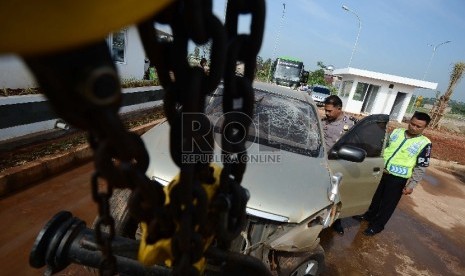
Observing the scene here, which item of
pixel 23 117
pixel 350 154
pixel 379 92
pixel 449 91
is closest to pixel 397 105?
pixel 379 92

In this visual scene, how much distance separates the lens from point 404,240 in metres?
5.25

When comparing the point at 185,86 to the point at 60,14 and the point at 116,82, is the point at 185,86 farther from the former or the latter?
the point at 60,14

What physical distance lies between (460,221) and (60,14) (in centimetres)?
850

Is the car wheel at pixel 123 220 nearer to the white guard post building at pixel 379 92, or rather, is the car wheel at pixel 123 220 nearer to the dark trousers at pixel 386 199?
the dark trousers at pixel 386 199

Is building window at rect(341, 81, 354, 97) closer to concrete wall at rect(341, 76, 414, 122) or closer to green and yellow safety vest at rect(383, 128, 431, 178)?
concrete wall at rect(341, 76, 414, 122)

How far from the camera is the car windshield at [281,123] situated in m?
3.41

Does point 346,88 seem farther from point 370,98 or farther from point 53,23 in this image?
point 53,23

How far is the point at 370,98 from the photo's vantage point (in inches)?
1060

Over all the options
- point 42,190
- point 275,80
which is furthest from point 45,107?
point 275,80

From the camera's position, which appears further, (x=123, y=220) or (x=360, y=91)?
(x=360, y=91)

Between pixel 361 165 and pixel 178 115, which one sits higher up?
pixel 178 115

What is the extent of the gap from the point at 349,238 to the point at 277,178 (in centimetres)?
293

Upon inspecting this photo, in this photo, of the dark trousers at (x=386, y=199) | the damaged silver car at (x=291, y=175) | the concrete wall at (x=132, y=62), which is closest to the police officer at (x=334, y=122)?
the damaged silver car at (x=291, y=175)

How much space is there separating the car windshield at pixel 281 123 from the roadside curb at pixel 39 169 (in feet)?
5.16
